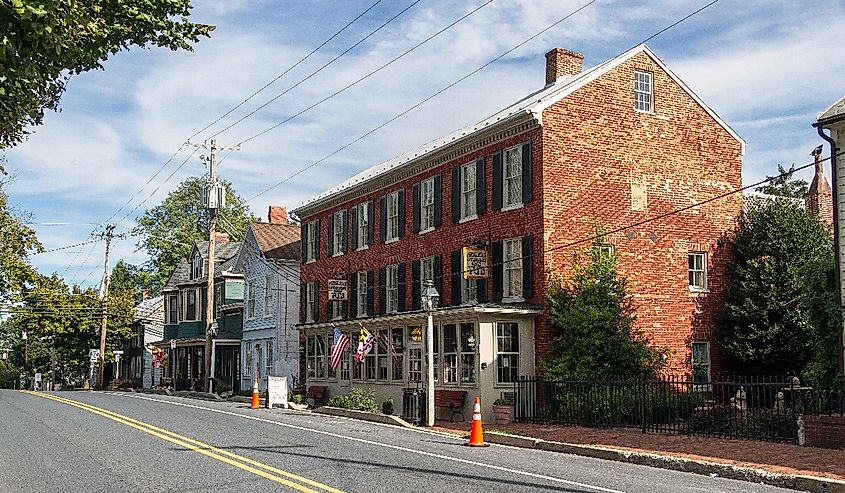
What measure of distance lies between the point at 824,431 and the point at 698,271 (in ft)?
42.2

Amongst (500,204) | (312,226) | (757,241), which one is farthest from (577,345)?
(312,226)

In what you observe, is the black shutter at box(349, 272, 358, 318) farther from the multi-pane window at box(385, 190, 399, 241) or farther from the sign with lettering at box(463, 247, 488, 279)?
the sign with lettering at box(463, 247, 488, 279)

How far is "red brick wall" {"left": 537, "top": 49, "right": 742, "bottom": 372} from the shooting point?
90.5 ft

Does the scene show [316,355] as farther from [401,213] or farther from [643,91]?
[643,91]

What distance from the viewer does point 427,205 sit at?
33094 millimetres

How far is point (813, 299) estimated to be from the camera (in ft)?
72.3

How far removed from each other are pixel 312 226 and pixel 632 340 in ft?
65.0

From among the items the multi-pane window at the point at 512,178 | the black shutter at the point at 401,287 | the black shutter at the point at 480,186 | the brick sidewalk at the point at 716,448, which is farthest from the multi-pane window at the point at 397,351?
the brick sidewalk at the point at 716,448

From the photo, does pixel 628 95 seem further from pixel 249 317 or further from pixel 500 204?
pixel 249 317

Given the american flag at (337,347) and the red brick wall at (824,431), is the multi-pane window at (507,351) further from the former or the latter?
the red brick wall at (824,431)

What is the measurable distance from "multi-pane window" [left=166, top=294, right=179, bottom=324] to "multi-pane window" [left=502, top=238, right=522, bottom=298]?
35365mm

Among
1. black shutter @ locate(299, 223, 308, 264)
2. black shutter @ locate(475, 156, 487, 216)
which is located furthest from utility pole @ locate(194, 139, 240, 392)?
black shutter @ locate(475, 156, 487, 216)

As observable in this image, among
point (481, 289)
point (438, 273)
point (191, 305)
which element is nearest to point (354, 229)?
point (438, 273)

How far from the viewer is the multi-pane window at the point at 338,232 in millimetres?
39625
